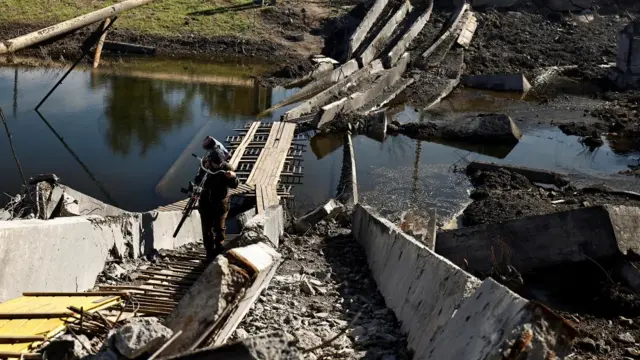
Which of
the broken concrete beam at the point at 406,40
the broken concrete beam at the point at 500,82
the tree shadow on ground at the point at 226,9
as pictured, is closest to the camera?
the broken concrete beam at the point at 500,82

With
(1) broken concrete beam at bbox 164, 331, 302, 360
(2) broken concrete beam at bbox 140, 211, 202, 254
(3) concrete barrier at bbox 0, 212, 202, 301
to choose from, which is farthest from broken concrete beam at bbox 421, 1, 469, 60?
(1) broken concrete beam at bbox 164, 331, 302, 360

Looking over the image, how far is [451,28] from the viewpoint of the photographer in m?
27.1

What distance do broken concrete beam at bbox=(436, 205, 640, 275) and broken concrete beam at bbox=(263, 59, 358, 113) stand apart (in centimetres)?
1237

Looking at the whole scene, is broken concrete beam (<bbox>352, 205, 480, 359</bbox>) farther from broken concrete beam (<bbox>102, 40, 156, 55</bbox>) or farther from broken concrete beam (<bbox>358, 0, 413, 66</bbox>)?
broken concrete beam (<bbox>102, 40, 156, 55</bbox>)

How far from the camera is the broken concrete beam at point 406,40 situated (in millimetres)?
24266

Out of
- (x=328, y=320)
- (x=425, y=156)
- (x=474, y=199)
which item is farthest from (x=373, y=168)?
(x=328, y=320)

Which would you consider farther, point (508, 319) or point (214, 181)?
point (214, 181)

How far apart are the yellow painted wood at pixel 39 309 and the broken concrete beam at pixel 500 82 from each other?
2049cm

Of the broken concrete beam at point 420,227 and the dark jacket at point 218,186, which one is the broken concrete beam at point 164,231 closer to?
the dark jacket at point 218,186

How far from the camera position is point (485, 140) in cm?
1806

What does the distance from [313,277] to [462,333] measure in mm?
3370

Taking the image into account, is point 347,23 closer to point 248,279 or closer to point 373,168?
point 373,168

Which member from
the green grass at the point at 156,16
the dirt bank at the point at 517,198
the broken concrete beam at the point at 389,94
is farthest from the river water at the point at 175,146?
the green grass at the point at 156,16

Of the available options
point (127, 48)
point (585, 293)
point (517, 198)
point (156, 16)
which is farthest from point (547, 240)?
point (156, 16)
